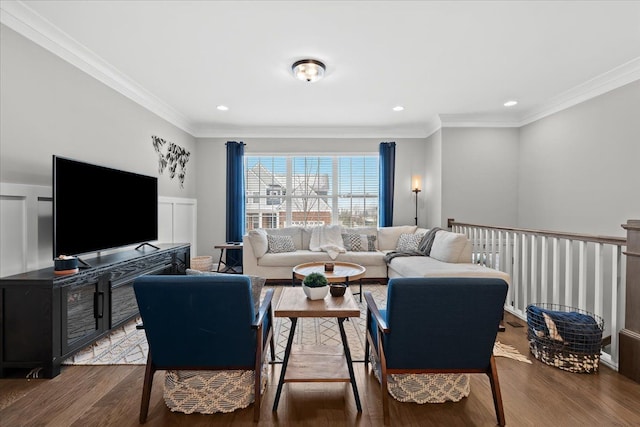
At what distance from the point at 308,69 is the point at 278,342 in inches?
102

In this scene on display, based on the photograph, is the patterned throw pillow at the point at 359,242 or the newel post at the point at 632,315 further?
the patterned throw pillow at the point at 359,242

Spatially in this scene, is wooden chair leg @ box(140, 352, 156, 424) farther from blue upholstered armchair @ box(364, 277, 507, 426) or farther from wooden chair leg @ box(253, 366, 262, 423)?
blue upholstered armchair @ box(364, 277, 507, 426)

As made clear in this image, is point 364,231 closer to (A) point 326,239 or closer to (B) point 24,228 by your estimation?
(A) point 326,239

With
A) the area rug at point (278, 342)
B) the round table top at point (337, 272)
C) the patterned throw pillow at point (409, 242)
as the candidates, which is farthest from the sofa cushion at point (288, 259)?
the area rug at point (278, 342)

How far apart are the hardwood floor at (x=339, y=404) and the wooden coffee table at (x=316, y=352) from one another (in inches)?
5.9

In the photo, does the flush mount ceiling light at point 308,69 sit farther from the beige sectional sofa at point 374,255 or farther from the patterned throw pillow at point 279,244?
the patterned throw pillow at point 279,244

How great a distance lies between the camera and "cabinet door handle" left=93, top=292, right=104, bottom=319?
2488mm

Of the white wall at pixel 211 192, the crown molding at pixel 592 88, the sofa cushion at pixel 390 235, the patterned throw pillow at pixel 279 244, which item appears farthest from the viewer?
the white wall at pixel 211 192

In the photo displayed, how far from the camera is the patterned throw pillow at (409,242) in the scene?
4601 mm

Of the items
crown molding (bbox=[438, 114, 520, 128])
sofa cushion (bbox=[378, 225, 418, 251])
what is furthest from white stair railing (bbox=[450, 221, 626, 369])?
crown molding (bbox=[438, 114, 520, 128])

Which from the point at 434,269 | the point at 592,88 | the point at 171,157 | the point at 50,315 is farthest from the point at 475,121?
the point at 50,315

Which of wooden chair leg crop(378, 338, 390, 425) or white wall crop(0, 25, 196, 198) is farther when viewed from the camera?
white wall crop(0, 25, 196, 198)

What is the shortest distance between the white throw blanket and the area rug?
1690 mm

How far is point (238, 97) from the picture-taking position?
13.0 feet
